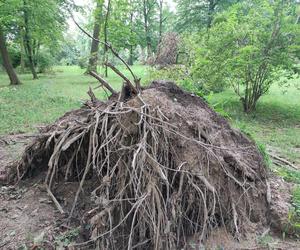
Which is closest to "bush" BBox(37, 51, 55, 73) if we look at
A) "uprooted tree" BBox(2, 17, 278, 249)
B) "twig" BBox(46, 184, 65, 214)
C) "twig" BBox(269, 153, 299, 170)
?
"uprooted tree" BBox(2, 17, 278, 249)

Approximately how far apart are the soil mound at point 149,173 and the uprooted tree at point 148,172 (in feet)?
0.03

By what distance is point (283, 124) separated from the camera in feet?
27.5

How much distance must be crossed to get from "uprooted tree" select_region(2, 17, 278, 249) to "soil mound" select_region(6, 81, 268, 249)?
1 centimetres

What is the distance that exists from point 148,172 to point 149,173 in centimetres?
2

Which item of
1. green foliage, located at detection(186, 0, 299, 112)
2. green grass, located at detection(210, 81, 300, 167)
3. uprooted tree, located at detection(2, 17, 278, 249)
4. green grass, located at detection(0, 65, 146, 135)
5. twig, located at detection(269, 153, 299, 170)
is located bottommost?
green grass, located at detection(210, 81, 300, 167)

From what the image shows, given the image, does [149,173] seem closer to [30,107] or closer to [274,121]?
[274,121]

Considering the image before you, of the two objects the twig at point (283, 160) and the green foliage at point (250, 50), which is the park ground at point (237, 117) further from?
the green foliage at point (250, 50)

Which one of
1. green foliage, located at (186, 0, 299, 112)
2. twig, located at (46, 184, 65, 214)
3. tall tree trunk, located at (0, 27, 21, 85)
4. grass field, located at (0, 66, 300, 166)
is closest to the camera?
twig, located at (46, 184, 65, 214)

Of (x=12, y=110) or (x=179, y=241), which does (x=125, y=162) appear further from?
(x=12, y=110)

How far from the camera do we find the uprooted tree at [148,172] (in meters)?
3.03

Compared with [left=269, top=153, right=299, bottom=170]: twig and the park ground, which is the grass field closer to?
the park ground

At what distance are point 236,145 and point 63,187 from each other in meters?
2.19

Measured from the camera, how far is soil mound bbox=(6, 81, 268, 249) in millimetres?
3029

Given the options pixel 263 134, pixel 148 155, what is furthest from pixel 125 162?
pixel 263 134
